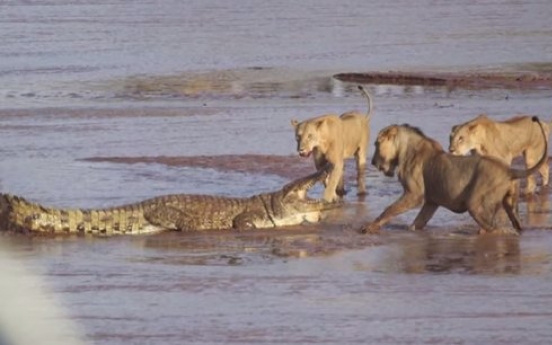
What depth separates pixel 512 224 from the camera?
13297 mm

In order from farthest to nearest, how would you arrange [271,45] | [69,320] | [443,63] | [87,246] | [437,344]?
1. [271,45]
2. [443,63]
3. [87,246]
4. [69,320]
5. [437,344]

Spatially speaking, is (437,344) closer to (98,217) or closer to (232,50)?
(98,217)

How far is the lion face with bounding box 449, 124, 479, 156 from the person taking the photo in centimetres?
1511

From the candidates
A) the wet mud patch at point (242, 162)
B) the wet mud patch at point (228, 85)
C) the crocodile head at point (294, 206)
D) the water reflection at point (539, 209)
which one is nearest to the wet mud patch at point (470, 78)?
the wet mud patch at point (228, 85)

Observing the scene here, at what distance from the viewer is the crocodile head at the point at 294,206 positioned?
45.9ft

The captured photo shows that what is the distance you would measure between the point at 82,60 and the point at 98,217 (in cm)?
1798

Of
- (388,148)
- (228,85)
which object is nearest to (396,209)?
(388,148)

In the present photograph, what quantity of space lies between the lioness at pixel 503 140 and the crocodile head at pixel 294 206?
62.0 inches

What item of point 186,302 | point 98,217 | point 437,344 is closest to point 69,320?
point 186,302

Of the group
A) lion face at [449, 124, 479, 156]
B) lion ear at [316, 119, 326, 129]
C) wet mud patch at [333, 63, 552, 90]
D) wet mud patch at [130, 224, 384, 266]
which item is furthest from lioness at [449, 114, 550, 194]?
wet mud patch at [333, 63, 552, 90]

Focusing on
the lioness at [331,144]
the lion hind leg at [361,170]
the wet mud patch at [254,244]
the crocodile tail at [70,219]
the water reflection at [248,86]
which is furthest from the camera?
the water reflection at [248,86]

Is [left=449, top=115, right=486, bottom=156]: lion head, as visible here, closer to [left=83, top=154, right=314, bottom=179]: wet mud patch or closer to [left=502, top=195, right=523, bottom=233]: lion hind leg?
[left=502, top=195, right=523, bottom=233]: lion hind leg

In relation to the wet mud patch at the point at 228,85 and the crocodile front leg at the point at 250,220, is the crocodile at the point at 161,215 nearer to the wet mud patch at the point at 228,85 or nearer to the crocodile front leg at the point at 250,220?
the crocodile front leg at the point at 250,220

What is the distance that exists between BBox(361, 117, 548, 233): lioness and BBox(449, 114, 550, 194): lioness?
1.34 meters
